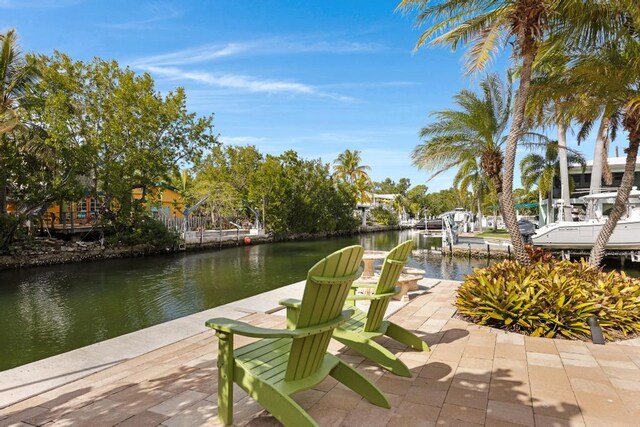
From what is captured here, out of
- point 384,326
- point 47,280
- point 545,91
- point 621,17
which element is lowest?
point 47,280

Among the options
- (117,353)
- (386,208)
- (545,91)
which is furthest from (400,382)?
(386,208)

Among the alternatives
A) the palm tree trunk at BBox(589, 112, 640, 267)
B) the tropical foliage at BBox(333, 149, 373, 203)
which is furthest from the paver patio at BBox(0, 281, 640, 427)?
the tropical foliage at BBox(333, 149, 373, 203)

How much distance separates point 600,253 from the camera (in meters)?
7.09

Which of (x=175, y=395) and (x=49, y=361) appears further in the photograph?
(x=49, y=361)

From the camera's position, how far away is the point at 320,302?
2.39m

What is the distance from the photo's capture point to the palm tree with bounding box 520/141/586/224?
23984 millimetres

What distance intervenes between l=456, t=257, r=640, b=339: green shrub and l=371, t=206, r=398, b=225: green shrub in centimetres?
5469

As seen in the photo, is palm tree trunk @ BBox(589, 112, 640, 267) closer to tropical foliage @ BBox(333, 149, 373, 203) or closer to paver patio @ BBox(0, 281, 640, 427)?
paver patio @ BBox(0, 281, 640, 427)

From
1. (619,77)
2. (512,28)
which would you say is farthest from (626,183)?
(512,28)

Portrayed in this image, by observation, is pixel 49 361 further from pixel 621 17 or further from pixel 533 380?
pixel 621 17

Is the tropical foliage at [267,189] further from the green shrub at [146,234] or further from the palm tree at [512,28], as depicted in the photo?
the palm tree at [512,28]

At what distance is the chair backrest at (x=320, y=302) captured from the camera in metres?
2.32

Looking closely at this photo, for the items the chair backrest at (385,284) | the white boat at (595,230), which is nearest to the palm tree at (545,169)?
the white boat at (595,230)

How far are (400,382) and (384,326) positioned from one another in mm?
599
